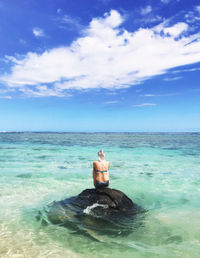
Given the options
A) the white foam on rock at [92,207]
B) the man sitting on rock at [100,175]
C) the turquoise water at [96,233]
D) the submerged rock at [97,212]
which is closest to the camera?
the turquoise water at [96,233]

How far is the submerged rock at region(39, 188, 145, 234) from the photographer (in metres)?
6.80

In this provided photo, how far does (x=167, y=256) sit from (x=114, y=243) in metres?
1.35

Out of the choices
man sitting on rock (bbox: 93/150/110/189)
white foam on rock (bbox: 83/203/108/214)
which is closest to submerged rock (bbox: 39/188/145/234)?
white foam on rock (bbox: 83/203/108/214)

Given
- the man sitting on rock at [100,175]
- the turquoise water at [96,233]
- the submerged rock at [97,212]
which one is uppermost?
the man sitting on rock at [100,175]

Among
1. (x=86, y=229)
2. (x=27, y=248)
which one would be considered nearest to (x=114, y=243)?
(x=86, y=229)

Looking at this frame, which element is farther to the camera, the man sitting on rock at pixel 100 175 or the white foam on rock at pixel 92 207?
the man sitting on rock at pixel 100 175

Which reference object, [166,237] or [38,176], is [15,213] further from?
[38,176]

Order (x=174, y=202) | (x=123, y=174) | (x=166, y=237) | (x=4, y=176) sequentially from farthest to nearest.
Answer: (x=123, y=174) → (x=4, y=176) → (x=174, y=202) → (x=166, y=237)

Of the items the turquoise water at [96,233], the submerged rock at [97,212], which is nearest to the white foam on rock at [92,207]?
the submerged rock at [97,212]

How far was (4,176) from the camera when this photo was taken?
14.4 meters

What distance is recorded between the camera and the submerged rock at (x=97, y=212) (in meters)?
6.80

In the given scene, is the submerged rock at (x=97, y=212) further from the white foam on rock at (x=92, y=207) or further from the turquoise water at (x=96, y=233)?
the turquoise water at (x=96, y=233)

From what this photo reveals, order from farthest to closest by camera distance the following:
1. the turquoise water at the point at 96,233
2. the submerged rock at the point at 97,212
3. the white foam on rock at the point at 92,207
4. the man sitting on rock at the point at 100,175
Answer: the man sitting on rock at the point at 100,175
the white foam on rock at the point at 92,207
the submerged rock at the point at 97,212
the turquoise water at the point at 96,233

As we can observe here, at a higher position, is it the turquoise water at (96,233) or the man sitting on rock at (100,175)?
the man sitting on rock at (100,175)
